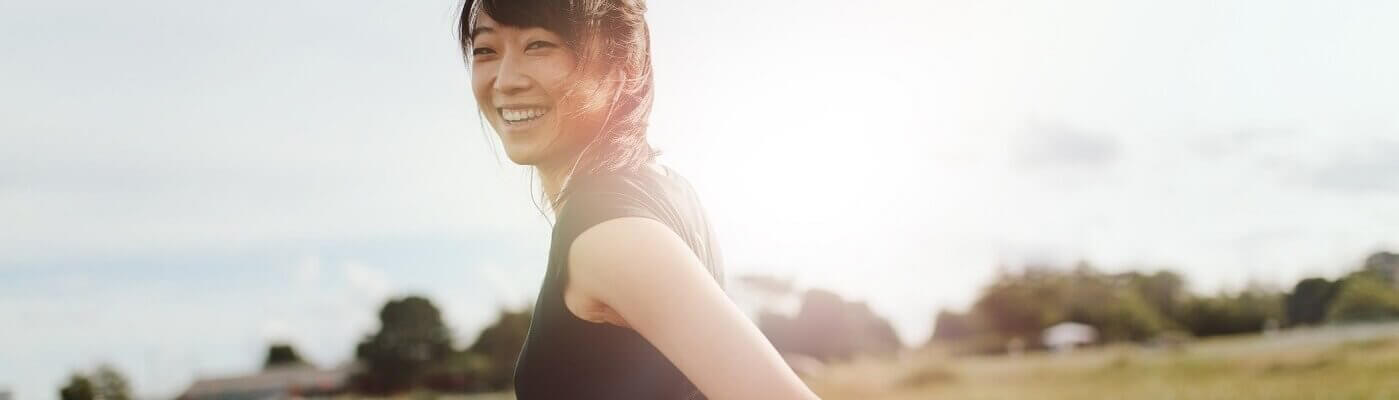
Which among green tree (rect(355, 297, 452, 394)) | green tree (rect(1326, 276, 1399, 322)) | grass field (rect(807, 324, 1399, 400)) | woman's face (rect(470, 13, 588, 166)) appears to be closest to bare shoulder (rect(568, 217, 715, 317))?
woman's face (rect(470, 13, 588, 166))

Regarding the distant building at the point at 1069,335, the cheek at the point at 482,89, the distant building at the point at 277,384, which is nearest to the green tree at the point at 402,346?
the distant building at the point at 277,384

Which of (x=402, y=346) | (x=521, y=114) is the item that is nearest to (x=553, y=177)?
(x=521, y=114)

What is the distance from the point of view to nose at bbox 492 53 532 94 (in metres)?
1.20

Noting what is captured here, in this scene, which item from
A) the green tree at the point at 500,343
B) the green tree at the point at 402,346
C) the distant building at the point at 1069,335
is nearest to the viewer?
the distant building at the point at 1069,335

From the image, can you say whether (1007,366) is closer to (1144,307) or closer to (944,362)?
(944,362)

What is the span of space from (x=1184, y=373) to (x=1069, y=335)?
9656 mm

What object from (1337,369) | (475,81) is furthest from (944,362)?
(475,81)

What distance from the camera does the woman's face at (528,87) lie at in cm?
119

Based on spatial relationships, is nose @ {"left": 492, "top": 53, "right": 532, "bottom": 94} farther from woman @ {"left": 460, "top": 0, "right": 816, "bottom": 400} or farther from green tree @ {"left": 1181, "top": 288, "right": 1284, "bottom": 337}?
green tree @ {"left": 1181, "top": 288, "right": 1284, "bottom": 337}

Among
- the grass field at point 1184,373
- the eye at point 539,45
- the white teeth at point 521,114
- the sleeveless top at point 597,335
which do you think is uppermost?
the eye at point 539,45

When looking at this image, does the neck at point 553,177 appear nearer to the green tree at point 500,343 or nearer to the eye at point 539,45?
the eye at point 539,45

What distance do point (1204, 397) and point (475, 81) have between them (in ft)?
53.7

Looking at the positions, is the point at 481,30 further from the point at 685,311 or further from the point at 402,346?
the point at 402,346

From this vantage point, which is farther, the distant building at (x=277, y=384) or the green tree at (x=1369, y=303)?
the distant building at (x=277, y=384)
